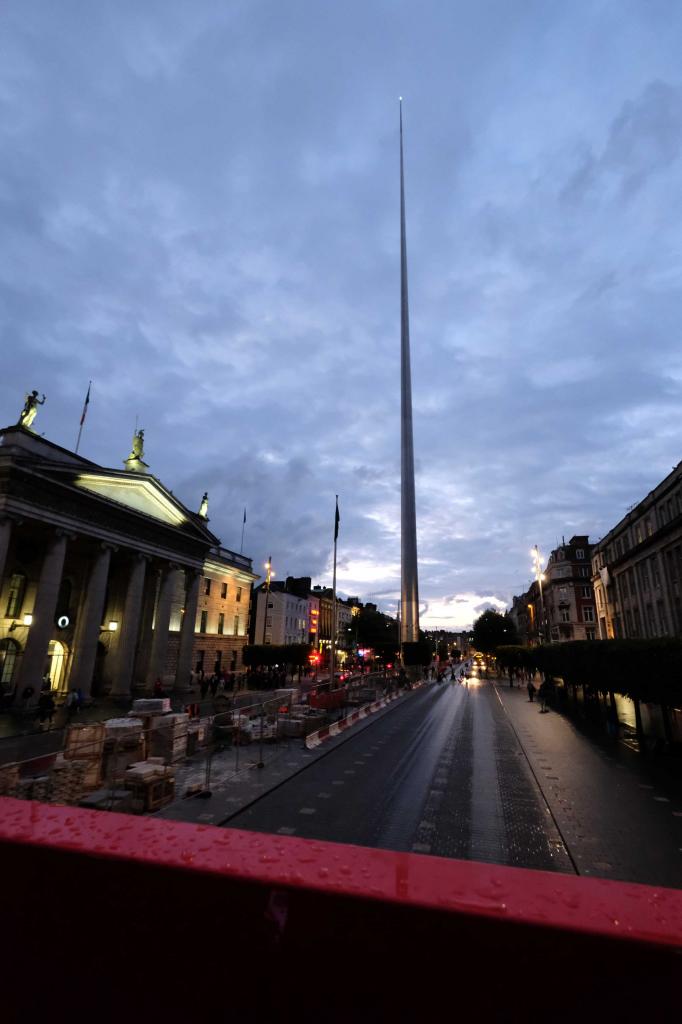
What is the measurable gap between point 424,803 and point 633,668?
42.4ft

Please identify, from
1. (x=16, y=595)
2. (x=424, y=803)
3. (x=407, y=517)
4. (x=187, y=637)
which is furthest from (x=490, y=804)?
(x=407, y=517)

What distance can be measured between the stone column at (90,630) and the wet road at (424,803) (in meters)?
21.1

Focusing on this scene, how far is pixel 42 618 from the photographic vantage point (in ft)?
100

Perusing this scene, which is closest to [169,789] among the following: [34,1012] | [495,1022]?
[34,1012]

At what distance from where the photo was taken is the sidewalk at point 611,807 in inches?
398

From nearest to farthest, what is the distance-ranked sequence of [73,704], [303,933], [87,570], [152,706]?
[303,933] → [152,706] → [73,704] → [87,570]

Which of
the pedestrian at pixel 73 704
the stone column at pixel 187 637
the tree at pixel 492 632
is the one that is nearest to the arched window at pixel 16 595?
the pedestrian at pixel 73 704

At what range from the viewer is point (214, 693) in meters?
40.6

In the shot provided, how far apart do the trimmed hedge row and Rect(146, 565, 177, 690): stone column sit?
31134 mm

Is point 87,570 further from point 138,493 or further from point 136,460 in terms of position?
point 136,460

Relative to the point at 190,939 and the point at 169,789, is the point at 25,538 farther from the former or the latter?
the point at 190,939

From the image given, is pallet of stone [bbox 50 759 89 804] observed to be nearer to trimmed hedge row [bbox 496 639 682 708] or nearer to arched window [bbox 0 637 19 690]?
trimmed hedge row [bbox 496 639 682 708]

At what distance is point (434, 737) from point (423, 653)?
39941mm

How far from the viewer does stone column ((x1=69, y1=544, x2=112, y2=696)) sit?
33.8 meters
